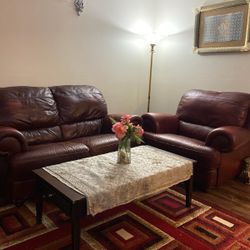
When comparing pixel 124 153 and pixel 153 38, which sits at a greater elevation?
pixel 153 38

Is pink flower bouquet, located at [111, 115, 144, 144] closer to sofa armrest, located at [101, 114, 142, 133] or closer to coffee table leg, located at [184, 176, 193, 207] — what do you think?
coffee table leg, located at [184, 176, 193, 207]

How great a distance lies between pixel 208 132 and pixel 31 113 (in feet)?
6.74

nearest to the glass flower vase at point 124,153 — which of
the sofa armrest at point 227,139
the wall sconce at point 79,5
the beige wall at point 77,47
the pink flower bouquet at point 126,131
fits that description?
the pink flower bouquet at point 126,131

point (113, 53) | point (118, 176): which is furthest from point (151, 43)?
point (118, 176)

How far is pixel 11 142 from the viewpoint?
2406mm

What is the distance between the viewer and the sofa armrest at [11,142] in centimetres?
236

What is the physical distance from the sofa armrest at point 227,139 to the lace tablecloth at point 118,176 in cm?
63

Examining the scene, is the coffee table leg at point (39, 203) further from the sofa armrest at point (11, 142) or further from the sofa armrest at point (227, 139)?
the sofa armrest at point (227, 139)

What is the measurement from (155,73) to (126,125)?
8.67 ft

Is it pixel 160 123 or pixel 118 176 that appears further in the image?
pixel 160 123

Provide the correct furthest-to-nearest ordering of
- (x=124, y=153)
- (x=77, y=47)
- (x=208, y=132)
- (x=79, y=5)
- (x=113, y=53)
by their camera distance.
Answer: (x=113, y=53) → (x=77, y=47) → (x=79, y=5) → (x=208, y=132) → (x=124, y=153)

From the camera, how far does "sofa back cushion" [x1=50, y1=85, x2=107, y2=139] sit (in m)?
3.28

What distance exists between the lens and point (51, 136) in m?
3.12

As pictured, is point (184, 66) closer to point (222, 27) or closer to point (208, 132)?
point (222, 27)
